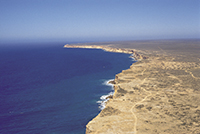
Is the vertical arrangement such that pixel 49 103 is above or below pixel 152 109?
below

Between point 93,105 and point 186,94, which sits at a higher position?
point 186,94

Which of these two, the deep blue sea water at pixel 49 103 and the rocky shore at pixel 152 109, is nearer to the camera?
the rocky shore at pixel 152 109

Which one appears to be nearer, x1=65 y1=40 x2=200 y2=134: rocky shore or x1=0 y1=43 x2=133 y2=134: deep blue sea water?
x1=65 y1=40 x2=200 y2=134: rocky shore

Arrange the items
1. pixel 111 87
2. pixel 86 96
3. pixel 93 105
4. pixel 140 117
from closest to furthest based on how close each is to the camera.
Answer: pixel 140 117 < pixel 93 105 < pixel 86 96 < pixel 111 87

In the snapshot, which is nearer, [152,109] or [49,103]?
[152,109]

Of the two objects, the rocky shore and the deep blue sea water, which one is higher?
the rocky shore

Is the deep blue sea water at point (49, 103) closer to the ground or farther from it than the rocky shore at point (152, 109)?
closer to the ground

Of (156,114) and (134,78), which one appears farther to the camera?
(134,78)

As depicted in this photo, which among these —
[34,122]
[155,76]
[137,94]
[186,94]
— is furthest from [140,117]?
[155,76]

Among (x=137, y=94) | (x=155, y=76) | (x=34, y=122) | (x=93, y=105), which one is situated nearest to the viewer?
(x=34, y=122)

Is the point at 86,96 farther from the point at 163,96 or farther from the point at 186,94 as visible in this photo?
the point at 186,94
